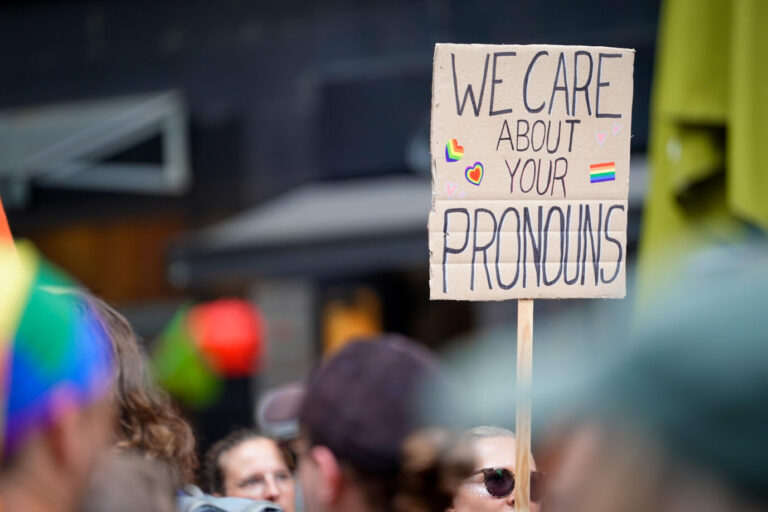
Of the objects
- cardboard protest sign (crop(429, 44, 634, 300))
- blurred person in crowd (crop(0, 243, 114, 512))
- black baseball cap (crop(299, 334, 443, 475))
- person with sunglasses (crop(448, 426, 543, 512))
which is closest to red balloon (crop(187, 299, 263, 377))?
person with sunglasses (crop(448, 426, 543, 512))

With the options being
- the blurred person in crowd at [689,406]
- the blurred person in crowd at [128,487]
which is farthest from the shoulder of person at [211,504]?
the blurred person in crowd at [689,406]

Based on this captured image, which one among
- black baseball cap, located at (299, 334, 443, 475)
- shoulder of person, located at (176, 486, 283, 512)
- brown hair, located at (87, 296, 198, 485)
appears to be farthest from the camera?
shoulder of person, located at (176, 486, 283, 512)

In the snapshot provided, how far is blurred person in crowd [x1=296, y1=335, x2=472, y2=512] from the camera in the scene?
157 cm

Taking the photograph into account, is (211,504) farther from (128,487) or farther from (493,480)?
(493,480)

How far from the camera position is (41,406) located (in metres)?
1.31

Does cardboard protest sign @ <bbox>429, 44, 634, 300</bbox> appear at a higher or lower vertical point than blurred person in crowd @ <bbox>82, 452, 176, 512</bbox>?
higher

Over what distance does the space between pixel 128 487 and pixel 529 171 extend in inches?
42.5

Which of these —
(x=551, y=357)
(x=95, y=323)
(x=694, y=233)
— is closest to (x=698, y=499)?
(x=551, y=357)

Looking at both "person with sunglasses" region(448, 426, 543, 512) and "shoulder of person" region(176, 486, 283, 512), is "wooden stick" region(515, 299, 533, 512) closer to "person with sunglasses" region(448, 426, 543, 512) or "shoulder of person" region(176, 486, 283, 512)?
"person with sunglasses" region(448, 426, 543, 512)

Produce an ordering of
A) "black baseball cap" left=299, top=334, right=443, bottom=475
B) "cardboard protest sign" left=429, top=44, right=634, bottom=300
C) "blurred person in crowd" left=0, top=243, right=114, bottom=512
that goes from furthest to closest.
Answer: "cardboard protest sign" left=429, top=44, right=634, bottom=300 → "black baseball cap" left=299, top=334, right=443, bottom=475 → "blurred person in crowd" left=0, top=243, right=114, bottom=512

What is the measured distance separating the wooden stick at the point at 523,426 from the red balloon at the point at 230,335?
4.59 metres

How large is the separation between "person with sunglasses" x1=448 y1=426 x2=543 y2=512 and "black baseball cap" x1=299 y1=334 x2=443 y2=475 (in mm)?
506

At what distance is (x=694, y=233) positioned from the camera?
8.94 feet

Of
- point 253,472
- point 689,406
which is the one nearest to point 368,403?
point 689,406
